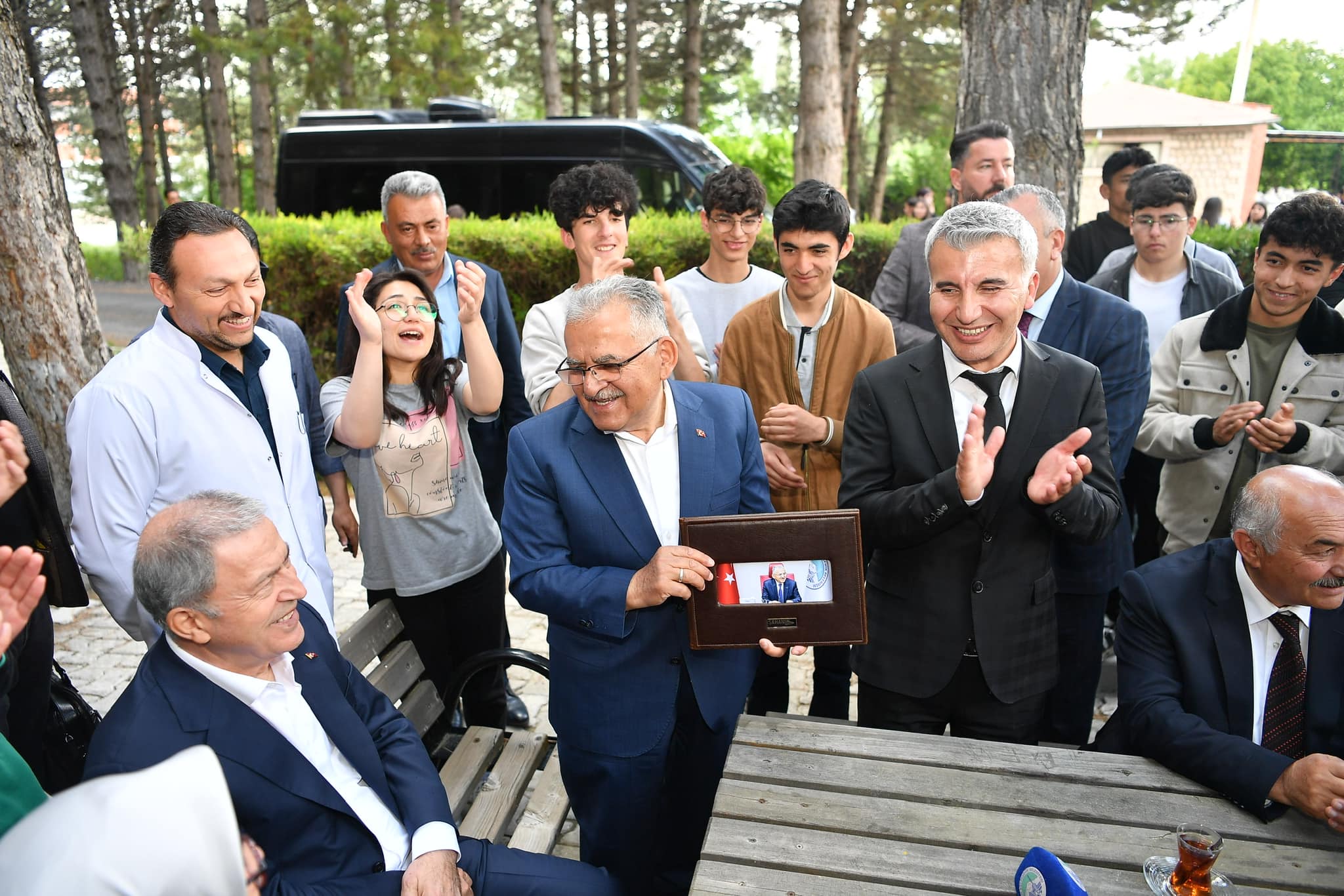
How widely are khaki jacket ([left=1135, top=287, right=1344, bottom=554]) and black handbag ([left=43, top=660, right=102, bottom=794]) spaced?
4.15 meters

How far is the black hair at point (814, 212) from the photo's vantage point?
3.48 metres

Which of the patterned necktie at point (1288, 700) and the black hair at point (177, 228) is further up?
the black hair at point (177, 228)

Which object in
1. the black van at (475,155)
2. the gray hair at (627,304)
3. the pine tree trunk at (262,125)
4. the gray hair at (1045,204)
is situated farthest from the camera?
the pine tree trunk at (262,125)

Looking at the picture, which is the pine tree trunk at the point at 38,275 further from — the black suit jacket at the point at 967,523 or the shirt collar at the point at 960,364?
the shirt collar at the point at 960,364

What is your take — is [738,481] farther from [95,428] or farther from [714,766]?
[95,428]

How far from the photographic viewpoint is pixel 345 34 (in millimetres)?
17812

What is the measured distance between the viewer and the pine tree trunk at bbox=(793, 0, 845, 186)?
31.2 ft

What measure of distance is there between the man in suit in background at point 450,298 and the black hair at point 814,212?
1.48 metres

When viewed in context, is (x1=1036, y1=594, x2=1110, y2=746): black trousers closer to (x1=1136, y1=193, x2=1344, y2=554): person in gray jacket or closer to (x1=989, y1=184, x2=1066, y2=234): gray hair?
(x1=1136, y1=193, x2=1344, y2=554): person in gray jacket

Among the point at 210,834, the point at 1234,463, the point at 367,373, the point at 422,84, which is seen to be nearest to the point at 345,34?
the point at 422,84

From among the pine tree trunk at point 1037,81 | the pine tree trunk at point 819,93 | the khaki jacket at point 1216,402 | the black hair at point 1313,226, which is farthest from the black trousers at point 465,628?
the pine tree trunk at point 819,93

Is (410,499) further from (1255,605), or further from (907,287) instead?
(1255,605)

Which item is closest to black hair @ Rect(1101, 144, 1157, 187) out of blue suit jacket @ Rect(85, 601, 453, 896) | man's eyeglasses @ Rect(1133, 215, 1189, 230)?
man's eyeglasses @ Rect(1133, 215, 1189, 230)

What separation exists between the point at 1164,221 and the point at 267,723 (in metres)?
4.60
